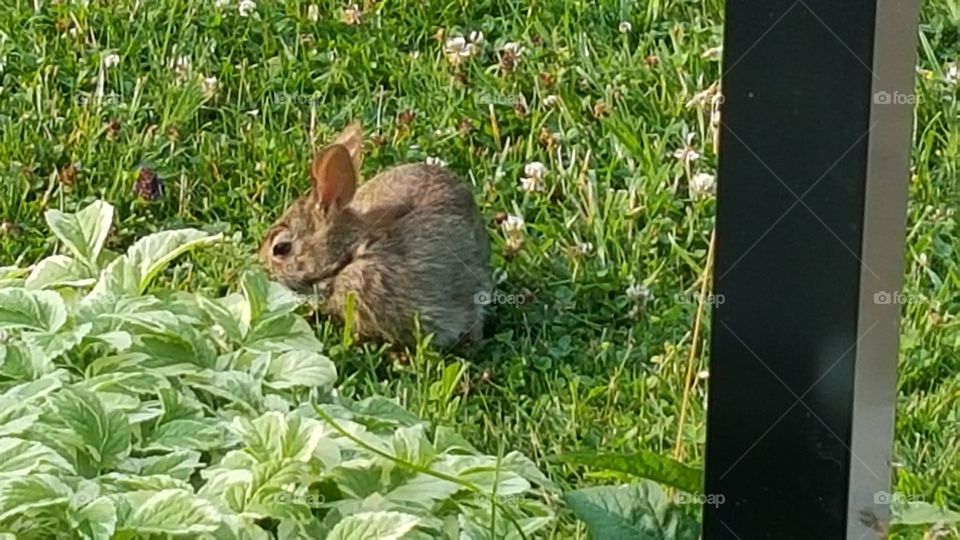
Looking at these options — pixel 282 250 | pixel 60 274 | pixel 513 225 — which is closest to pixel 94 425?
pixel 60 274

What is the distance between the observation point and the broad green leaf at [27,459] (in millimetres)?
2334

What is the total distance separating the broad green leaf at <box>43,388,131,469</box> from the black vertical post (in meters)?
0.90

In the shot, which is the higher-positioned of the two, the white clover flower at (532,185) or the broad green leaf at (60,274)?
the white clover flower at (532,185)

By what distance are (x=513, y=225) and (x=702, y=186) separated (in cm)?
40

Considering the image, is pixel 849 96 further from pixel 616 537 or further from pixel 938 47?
pixel 938 47

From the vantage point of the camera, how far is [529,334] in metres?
3.40

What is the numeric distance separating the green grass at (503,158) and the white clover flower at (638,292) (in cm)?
2

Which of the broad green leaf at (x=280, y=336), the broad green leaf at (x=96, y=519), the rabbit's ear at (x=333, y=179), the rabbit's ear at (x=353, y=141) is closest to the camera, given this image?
the broad green leaf at (x=96, y=519)

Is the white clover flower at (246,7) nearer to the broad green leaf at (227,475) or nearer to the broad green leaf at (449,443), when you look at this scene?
the broad green leaf at (449,443)

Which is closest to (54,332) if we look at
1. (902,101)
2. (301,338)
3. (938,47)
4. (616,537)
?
(301,338)

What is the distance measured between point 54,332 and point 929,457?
1393mm

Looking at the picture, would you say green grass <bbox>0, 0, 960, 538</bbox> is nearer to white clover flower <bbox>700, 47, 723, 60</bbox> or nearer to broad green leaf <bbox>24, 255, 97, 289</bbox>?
white clover flower <bbox>700, 47, 723, 60</bbox>

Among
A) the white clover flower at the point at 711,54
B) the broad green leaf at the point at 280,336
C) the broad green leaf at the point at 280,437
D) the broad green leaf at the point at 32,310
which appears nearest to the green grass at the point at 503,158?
the white clover flower at the point at 711,54

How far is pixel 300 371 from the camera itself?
2826mm
